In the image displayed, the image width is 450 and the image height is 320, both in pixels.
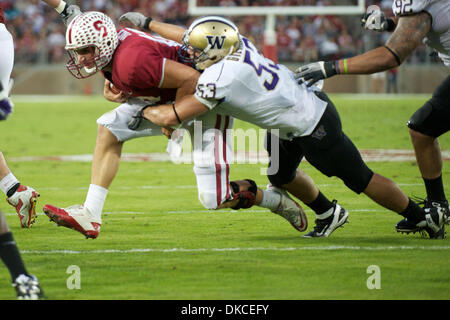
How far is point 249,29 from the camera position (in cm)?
2402

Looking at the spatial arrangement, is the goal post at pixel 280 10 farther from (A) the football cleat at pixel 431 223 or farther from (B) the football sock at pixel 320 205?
(A) the football cleat at pixel 431 223

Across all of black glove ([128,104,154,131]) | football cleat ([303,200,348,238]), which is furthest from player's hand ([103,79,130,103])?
football cleat ([303,200,348,238])

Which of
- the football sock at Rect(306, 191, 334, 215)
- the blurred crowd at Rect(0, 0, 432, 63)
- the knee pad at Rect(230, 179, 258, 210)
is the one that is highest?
the blurred crowd at Rect(0, 0, 432, 63)

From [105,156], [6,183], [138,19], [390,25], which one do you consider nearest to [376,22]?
[390,25]

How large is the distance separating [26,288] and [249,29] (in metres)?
21.0

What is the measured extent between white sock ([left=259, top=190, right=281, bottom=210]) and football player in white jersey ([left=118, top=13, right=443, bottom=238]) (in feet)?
1.27

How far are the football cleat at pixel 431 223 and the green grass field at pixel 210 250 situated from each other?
80mm

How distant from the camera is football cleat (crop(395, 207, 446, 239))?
17.2ft

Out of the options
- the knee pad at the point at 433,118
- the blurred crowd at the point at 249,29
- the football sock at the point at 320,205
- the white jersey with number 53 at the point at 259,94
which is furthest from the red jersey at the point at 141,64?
the blurred crowd at the point at 249,29

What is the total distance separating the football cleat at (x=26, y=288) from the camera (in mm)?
3607

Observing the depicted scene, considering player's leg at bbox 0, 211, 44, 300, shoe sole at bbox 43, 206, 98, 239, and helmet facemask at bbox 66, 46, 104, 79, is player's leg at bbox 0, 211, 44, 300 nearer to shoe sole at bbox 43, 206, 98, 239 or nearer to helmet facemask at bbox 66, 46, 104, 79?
shoe sole at bbox 43, 206, 98, 239
